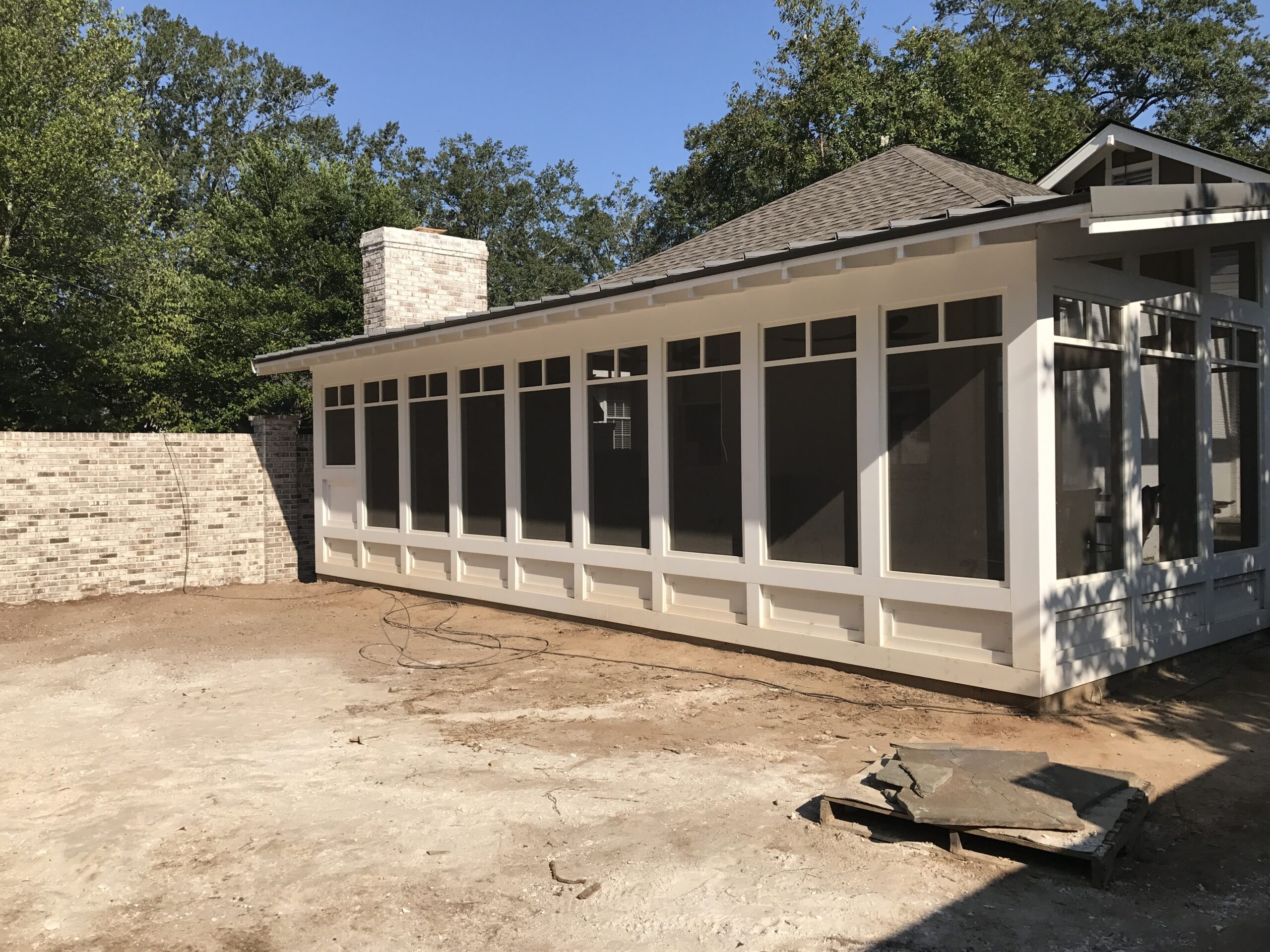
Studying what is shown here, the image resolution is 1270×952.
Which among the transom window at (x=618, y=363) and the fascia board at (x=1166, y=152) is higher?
the fascia board at (x=1166, y=152)

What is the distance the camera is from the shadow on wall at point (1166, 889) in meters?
3.68

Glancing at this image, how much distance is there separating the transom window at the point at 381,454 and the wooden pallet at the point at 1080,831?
9.27 m

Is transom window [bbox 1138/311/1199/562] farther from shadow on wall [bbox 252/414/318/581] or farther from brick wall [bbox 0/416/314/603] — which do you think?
brick wall [bbox 0/416/314/603]

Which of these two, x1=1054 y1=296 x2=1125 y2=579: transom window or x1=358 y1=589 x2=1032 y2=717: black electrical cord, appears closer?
x1=1054 y1=296 x2=1125 y2=579: transom window

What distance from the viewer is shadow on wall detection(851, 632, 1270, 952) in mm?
3680

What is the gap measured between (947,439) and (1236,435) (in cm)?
331

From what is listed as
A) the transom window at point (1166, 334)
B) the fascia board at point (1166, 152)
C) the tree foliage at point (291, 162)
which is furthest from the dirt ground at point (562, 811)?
the tree foliage at point (291, 162)

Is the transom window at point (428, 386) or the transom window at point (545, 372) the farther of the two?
the transom window at point (428, 386)

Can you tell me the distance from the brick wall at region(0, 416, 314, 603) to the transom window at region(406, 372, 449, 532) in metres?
3.38

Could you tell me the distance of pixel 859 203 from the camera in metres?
9.45

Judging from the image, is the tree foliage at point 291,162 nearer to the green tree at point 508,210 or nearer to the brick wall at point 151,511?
the brick wall at point 151,511

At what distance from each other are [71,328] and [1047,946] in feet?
70.3

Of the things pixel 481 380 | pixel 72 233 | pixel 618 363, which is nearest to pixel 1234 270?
pixel 618 363

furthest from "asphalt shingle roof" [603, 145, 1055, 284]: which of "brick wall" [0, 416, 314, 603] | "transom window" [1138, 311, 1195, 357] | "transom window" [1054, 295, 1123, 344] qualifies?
"brick wall" [0, 416, 314, 603]
